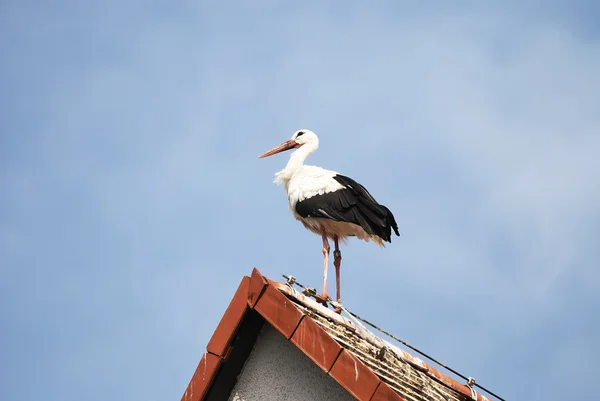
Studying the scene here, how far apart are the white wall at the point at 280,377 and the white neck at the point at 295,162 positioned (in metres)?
5.83

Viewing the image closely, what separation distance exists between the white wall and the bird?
4.14 metres

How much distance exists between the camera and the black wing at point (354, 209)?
9602mm

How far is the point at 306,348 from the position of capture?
489cm

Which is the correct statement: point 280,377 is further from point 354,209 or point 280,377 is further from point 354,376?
point 354,209

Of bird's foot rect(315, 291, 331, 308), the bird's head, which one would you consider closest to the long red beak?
the bird's head

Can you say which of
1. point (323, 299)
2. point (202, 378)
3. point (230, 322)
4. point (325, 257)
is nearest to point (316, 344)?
point (230, 322)

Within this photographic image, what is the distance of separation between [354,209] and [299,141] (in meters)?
2.62

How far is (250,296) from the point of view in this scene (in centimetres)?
517

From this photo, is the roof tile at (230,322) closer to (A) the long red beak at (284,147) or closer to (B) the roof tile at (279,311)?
(B) the roof tile at (279,311)

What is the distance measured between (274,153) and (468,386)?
262 inches

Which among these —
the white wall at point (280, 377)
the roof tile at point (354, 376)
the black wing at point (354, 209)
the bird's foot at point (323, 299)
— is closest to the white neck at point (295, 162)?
the black wing at point (354, 209)

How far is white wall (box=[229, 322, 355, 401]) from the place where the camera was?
5027mm

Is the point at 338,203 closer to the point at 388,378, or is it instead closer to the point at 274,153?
the point at 274,153

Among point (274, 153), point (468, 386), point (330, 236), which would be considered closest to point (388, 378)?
point (468, 386)
